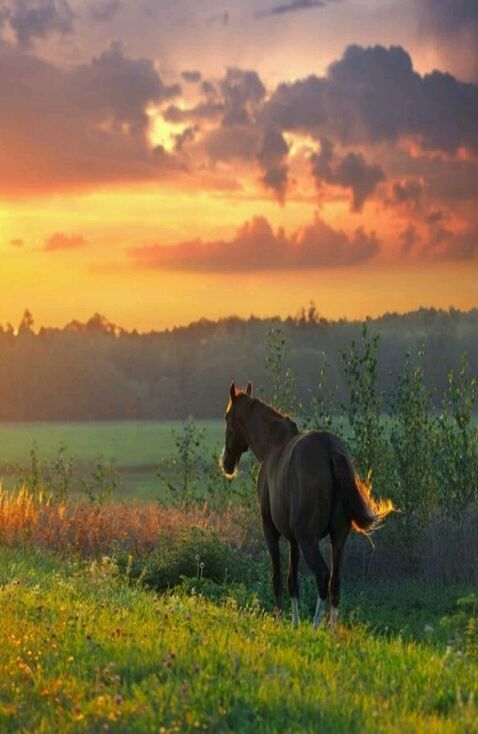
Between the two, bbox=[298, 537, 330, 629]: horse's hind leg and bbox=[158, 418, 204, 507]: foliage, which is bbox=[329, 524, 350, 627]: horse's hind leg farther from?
bbox=[158, 418, 204, 507]: foliage

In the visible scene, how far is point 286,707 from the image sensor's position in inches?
260

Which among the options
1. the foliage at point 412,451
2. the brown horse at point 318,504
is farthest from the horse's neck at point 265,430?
the foliage at point 412,451

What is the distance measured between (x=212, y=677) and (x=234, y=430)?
7120 mm

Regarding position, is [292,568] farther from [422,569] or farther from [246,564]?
[422,569]

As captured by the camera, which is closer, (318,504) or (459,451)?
(318,504)

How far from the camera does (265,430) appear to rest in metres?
13.2

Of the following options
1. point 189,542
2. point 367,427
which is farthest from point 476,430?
point 189,542

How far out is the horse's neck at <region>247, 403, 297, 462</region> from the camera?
12.9 metres

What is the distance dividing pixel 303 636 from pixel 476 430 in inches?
436

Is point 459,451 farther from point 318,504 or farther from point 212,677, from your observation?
point 212,677

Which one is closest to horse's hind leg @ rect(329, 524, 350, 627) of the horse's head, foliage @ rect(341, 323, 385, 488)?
the horse's head

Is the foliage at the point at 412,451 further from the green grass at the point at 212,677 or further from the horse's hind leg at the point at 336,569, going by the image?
the green grass at the point at 212,677

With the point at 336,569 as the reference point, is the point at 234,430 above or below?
above

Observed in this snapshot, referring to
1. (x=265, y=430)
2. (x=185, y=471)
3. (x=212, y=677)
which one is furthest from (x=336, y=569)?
(x=185, y=471)
